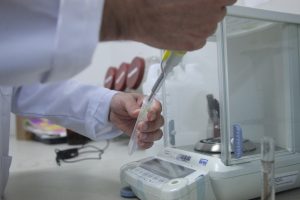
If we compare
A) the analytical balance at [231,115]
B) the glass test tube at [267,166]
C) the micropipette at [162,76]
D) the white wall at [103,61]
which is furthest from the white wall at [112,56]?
the glass test tube at [267,166]

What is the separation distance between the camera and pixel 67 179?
30.6 inches

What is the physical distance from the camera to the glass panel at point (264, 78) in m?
0.64

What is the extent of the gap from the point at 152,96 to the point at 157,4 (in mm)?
285

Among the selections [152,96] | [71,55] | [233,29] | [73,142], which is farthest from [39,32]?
[73,142]

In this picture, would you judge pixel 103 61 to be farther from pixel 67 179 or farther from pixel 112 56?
pixel 67 179

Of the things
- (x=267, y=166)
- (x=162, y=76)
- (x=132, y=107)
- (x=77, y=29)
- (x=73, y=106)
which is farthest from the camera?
(x=73, y=106)

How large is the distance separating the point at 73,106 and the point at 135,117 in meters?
0.19

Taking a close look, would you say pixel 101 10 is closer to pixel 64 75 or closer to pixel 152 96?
pixel 64 75

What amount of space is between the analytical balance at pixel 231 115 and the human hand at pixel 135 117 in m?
0.05

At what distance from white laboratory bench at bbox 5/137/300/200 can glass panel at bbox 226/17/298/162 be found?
0.47 ft

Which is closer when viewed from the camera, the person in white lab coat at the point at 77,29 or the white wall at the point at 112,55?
the person in white lab coat at the point at 77,29

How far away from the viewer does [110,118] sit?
72 centimetres

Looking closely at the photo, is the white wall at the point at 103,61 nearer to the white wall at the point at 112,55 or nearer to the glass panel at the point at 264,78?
the white wall at the point at 112,55

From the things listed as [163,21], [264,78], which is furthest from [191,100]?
[163,21]
